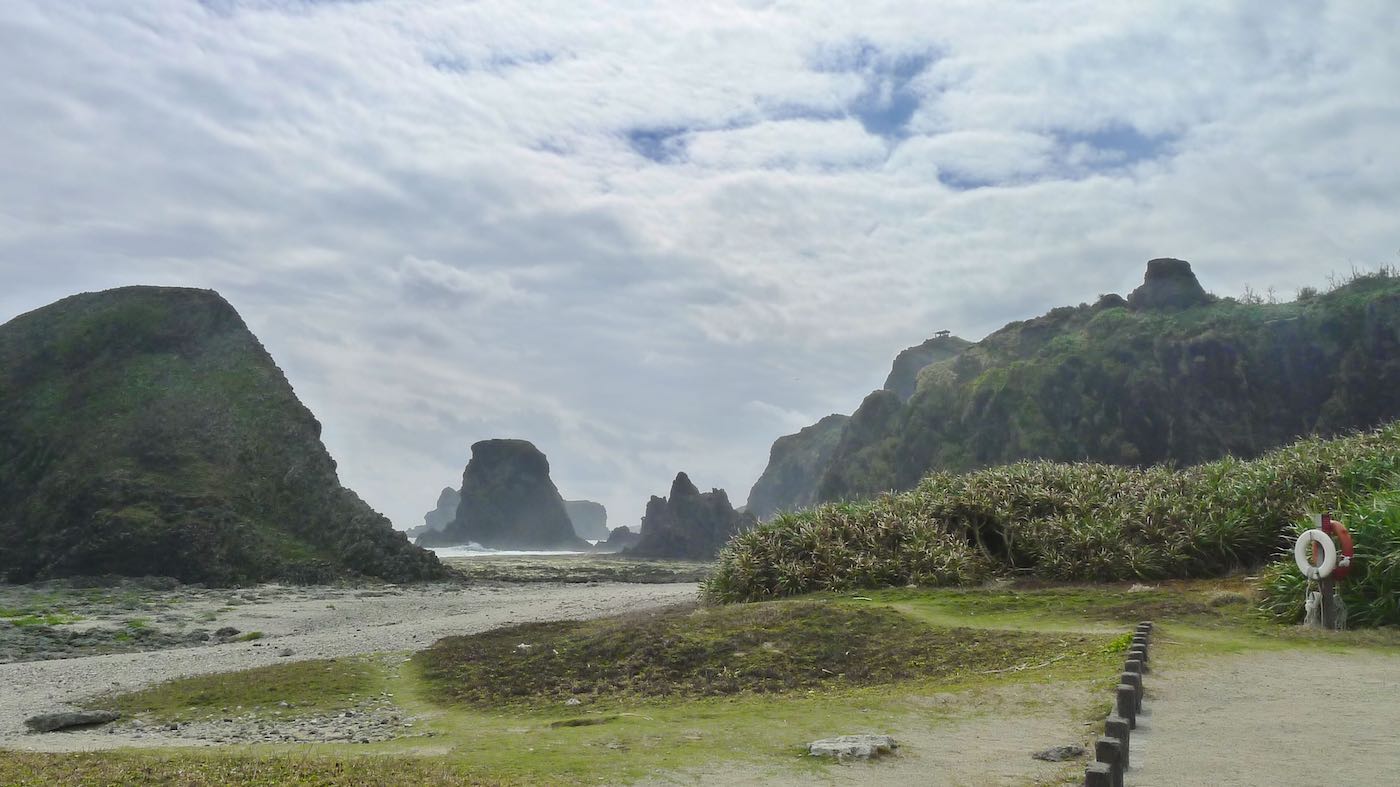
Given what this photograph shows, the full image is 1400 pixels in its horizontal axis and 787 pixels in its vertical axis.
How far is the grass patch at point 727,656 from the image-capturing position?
1186 centimetres

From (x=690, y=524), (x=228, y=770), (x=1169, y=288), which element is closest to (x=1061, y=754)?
(x=228, y=770)

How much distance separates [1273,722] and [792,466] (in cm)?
14111

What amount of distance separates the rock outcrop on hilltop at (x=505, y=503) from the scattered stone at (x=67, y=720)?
114 meters

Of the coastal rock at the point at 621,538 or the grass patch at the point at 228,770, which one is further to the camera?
the coastal rock at the point at 621,538

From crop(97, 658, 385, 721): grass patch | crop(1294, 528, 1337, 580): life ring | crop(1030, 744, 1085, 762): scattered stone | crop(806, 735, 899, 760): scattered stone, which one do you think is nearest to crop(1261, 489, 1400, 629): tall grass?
crop(1294, 528, 1337, 580): life ring

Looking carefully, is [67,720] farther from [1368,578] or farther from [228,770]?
[1368,578]

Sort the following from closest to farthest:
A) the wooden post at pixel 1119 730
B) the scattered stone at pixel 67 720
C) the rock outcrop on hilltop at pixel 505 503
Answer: the wooden post at pixel 1119 730 → the scattered stone at pixel 67 720 → the rock outcrop on hilltop at pixel 505 503

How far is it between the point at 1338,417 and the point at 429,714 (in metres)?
64.6

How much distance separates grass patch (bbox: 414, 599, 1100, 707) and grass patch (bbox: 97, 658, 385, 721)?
1.05 metres

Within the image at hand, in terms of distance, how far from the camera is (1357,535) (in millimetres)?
13664

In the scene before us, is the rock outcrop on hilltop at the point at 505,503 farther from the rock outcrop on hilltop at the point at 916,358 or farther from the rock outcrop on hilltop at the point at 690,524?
the rock outcrop on hilltop at the point at 916,358

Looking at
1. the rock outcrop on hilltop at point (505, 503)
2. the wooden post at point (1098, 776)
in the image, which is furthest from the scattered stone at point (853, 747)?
the rock outcrop on hilltop at point (505, 503)

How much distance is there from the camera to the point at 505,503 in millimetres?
125062

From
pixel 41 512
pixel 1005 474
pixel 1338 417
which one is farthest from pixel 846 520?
pixel 1338 417
